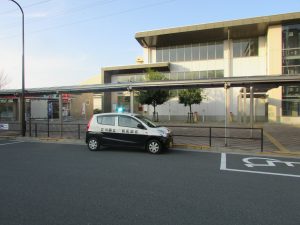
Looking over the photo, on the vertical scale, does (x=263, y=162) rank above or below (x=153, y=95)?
below

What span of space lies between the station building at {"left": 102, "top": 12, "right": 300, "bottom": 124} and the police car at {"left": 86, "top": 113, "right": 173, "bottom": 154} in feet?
58.2

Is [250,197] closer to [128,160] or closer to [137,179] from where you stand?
[137,179]

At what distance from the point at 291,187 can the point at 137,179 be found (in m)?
3.67

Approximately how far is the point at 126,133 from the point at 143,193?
5819 millimetres

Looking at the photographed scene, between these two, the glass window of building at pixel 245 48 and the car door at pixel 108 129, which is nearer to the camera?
the car door at pixel 108 129

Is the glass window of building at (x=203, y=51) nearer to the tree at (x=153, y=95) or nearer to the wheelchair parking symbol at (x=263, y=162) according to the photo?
the tree at (x=153, y=95)

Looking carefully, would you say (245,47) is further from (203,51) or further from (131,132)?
(131,132)

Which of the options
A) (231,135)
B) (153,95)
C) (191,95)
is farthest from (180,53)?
→ (231,135)

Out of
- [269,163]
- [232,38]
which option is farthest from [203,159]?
[232,38]

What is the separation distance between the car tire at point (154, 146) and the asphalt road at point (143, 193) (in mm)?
1537

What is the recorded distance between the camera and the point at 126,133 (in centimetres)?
1138

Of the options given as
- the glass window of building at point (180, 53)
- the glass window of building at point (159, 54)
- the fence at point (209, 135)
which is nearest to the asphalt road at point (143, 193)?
the fence at point (209, 135)

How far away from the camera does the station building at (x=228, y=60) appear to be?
2727cm

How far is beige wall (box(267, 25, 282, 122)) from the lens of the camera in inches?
1074
